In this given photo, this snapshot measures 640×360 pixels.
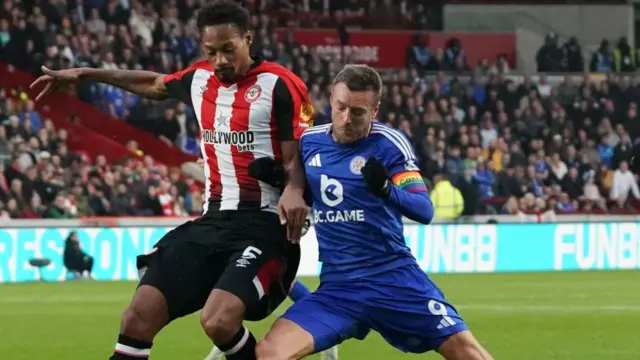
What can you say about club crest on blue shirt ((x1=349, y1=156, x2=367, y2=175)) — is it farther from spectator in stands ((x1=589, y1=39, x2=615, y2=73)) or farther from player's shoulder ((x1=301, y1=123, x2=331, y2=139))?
spectator in stands ((x1=589, y1=39, x2=615, y2=73))

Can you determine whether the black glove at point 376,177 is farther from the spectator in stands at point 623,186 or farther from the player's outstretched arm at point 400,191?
the spectator in stands at point 623,186

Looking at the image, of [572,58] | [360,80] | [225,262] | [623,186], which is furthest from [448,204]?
[360,80]

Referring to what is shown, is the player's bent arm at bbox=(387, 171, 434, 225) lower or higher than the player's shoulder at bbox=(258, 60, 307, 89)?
lower

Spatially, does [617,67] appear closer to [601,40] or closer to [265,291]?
[601,40]

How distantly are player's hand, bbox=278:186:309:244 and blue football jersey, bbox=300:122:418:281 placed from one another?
9 cm

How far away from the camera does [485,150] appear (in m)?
26.9

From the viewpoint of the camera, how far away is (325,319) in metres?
6.17

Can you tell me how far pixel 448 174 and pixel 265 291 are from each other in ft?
60.9

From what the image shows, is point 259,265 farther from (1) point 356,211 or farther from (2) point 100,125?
(2) point 100,125

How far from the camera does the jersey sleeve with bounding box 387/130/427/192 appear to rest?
625cm

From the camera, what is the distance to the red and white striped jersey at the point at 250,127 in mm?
6902

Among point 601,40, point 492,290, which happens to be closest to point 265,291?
point 492,290

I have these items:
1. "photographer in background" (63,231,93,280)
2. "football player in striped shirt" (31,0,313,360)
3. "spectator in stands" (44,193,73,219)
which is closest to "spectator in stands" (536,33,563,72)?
"spectator in stands" (44,193,73,219)

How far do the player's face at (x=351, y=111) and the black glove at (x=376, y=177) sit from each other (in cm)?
27
